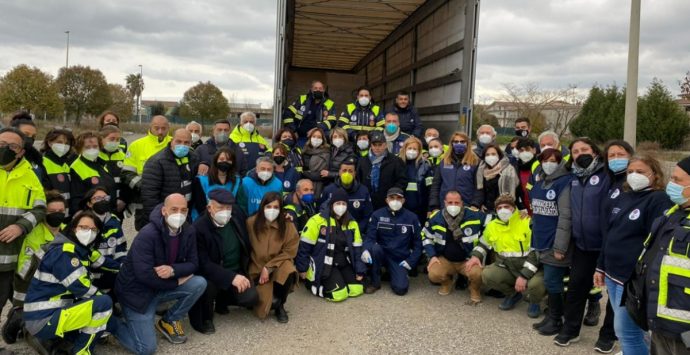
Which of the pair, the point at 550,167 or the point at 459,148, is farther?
the point at 459,148

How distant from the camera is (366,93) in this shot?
7.93 m

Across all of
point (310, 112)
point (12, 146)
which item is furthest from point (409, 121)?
point (12, 146)

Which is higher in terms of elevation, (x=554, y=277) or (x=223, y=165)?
(x=223, y=165)

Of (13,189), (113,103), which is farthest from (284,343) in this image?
(113,103)

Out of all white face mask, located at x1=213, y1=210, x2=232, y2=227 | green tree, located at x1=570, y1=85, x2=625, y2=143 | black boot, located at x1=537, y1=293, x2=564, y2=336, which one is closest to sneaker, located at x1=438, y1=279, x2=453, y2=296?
black boot, located at x1=537, y1=293, x2=564, y2=336

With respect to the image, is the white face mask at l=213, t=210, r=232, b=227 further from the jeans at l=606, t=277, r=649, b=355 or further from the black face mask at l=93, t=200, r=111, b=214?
the jeans at l=606, t=277, r=649, b=355

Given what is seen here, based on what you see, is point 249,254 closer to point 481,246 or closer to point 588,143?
point 481,246

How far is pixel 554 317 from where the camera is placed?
464cm

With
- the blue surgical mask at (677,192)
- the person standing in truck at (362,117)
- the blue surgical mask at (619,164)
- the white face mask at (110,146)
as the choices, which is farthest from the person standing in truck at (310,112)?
the blue surgical mask at (677,192)

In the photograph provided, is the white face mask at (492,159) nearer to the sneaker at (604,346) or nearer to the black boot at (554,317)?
the black boot at (554,317)

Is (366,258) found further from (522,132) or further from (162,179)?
(522,132)

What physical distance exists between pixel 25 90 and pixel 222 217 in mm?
37661

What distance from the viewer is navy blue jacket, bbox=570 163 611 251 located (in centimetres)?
407

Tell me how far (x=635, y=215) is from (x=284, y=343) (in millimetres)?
2777
